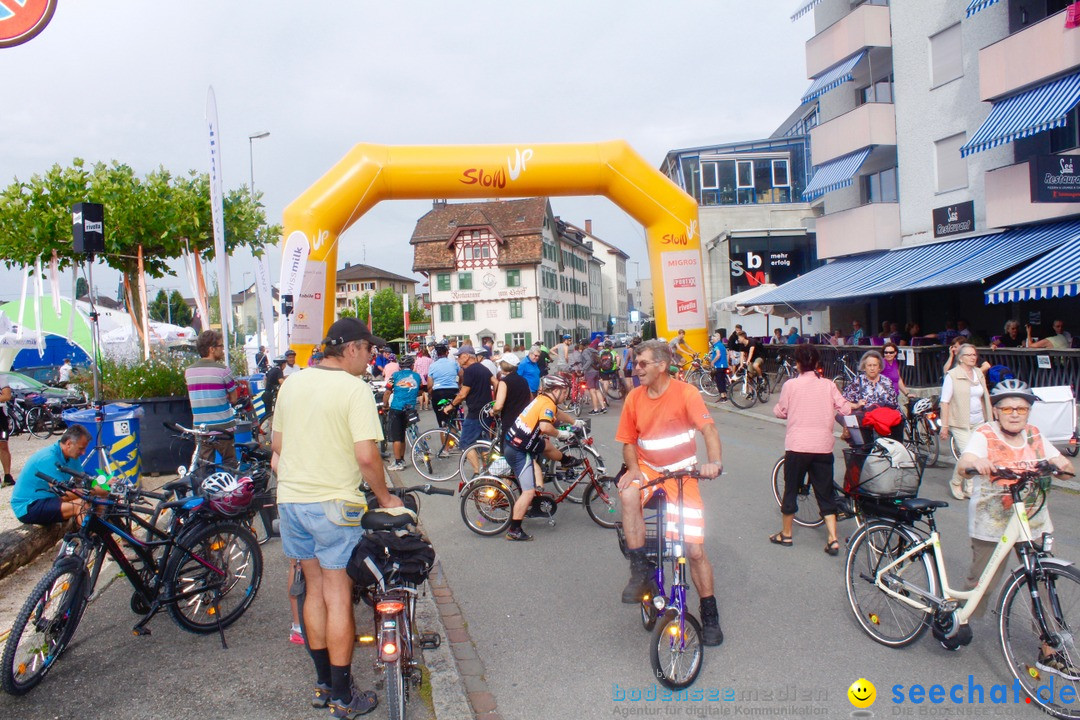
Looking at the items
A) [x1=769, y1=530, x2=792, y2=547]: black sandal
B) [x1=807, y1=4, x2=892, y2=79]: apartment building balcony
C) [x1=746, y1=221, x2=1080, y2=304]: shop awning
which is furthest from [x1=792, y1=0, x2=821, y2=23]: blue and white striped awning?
[x1=769, y1=530, x2=792, y2=547]: black sandal

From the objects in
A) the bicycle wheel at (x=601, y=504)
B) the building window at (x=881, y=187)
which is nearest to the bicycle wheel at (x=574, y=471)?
the bicycle wheel at (x=601, y=504)

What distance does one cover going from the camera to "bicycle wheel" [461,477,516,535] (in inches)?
312

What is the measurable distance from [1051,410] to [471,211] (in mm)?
59200

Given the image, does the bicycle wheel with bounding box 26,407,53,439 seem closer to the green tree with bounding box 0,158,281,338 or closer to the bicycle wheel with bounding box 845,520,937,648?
the green tree with bounding box 0,158,281,338

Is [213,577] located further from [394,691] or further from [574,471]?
[574,471]

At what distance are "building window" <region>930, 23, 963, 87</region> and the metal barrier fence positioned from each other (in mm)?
6961

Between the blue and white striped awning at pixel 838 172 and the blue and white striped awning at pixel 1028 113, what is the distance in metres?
4.77

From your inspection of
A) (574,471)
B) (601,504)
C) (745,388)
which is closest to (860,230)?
(745,388)

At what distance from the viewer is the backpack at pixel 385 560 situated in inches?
154

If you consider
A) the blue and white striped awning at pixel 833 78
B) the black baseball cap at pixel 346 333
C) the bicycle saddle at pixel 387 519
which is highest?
the blue and white striped awning at pixel 833 78

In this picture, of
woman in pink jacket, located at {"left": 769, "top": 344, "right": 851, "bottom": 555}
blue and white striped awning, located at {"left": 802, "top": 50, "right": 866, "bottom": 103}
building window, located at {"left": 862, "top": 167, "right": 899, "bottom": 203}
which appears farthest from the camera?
building window, located at {"left": 862, "top": 167, "right": 899, "bottom": 203}

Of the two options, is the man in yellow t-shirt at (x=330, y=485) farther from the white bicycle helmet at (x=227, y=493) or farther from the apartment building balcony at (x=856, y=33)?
the apartment building balcony at (x=856, y=33)

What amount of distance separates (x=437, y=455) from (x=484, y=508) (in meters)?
4.03

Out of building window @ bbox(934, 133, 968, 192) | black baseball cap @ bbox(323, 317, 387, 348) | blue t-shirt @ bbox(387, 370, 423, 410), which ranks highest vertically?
building window @ bbox(934, 133, 968, 192)
